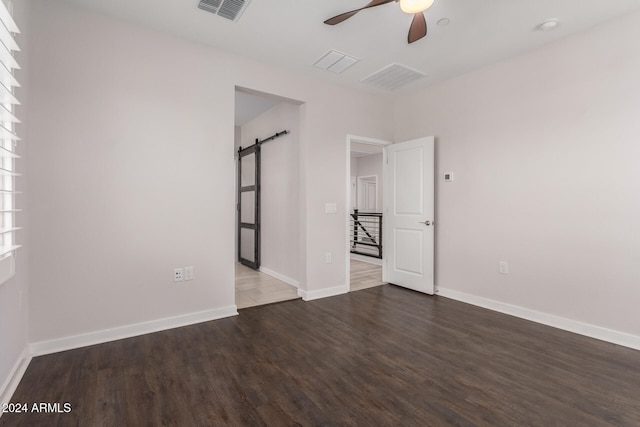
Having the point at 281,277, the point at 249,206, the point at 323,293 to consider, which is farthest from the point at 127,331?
the point at 249,206

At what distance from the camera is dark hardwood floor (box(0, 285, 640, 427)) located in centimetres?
165

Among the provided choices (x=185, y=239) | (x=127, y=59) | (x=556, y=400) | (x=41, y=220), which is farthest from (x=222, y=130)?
(x=556, y=400)

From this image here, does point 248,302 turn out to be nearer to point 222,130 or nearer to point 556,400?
point 222,130

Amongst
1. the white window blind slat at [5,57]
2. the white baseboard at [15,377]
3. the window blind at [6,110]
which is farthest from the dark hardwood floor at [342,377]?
the white window blind slat at [5,57]

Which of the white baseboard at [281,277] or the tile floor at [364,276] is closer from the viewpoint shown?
the white baseboard at [281,277]

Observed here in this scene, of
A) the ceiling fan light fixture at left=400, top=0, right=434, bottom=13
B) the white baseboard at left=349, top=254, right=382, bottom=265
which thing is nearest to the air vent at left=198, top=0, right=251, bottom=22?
the ceiling fan light fixture at left=400, top=0, right=434, bottom=13

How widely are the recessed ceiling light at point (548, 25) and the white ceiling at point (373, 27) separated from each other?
4 cm

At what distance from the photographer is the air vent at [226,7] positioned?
2.40 m

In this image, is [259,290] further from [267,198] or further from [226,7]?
[226,7]

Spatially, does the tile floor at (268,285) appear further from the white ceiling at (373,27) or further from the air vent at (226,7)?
the air vent at (226,7)

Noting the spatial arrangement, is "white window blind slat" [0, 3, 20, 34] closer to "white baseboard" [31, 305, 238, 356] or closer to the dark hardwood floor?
the dark hardwood floor

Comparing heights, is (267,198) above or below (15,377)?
above

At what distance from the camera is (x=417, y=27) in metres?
2.33

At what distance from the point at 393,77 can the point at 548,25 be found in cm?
156
